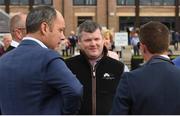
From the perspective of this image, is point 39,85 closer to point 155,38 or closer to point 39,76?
point 39,76

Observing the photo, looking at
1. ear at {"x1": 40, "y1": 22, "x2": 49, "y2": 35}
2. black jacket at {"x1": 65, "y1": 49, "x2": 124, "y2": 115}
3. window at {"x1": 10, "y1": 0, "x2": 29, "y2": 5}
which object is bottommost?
window at {"x1": 10, "y1": 0, "x2": 29, "y2": 5}

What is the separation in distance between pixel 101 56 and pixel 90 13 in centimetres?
5275

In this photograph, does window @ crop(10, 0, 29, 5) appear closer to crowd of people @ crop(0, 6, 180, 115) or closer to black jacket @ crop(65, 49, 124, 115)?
black jacket @ crop(65, 49, 124, 115)

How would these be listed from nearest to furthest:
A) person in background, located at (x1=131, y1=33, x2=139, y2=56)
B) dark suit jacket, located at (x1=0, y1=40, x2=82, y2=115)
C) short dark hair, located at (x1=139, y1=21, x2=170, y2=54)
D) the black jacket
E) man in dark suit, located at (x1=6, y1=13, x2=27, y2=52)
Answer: dark suit jacket, located at (x1=0, y1=40, x2=82, y2=115)
short dark hair, located at (x1=139, y1=21, x2=170, y2=54)
the black jacket
man in dark suit, located at (x1=6, y1=13, x2=27, y2=52)
person in background, located at (x1=131, y1=33, x2=139, y2=56)

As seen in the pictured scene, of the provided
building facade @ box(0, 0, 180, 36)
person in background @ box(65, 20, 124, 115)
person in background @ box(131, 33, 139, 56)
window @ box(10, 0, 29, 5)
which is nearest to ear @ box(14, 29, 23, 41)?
person in background @ box(65, 20, 124, 115)

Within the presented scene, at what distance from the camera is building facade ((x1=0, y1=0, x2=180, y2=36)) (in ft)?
187

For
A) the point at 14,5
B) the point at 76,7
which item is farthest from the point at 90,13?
the point at 14,5

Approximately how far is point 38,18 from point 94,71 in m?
1.33

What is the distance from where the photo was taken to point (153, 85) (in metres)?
3.82

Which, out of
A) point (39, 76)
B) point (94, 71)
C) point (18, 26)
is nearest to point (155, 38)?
point (39, 76)

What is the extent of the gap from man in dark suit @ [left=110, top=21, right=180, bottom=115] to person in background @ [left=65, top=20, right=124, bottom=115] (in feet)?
3.73

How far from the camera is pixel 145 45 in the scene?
12.9 feet

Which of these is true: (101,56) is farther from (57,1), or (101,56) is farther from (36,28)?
(57,1)

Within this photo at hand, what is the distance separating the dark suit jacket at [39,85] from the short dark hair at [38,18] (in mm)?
138
